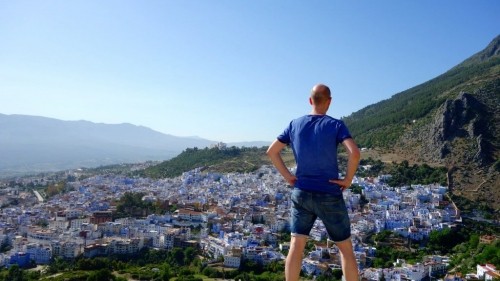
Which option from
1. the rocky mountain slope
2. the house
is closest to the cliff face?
the rocky mountain slope

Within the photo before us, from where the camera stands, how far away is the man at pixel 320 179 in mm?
2787

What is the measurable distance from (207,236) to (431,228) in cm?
1256

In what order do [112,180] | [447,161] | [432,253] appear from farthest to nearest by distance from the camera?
[112,180]
[447,161]
[432,253]

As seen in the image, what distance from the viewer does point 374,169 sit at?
133ft

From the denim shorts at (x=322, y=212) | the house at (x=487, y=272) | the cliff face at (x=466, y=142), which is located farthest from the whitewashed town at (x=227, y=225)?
the denim shorts at (x=322, y=212)

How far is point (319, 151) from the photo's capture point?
2.79 m

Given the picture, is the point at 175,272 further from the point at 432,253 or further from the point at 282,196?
the point at 282,196

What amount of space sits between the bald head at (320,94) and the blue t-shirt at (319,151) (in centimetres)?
10

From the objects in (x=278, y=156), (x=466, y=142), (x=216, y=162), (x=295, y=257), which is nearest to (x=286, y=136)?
(x=278, y=156)

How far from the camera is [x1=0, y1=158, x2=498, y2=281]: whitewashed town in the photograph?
2169 cm

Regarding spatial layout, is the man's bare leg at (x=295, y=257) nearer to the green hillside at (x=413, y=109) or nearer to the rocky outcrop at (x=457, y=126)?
the rocky outcrop at (x=457, y=126)

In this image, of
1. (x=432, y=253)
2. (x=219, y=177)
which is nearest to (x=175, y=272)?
(x=432, y=253)

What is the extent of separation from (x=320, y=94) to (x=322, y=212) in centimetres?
73

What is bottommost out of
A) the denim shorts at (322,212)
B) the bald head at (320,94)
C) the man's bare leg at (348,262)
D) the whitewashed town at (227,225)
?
the whitewashed town at (227,225)
